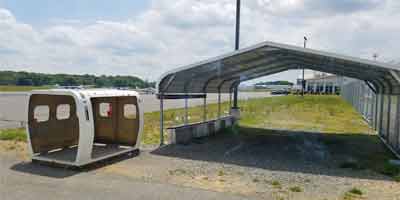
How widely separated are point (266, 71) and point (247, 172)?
291 inches

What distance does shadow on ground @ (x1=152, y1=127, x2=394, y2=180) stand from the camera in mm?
7793

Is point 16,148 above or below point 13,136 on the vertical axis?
below

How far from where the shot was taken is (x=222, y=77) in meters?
13.1

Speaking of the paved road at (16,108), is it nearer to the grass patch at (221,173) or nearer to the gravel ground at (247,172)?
the gravel ground at (247,172)

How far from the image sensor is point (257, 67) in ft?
40.4

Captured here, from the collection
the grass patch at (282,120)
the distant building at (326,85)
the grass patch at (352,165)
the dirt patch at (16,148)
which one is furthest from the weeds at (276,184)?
the distant building at (326,85)

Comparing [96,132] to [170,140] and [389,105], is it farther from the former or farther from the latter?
[389,105]

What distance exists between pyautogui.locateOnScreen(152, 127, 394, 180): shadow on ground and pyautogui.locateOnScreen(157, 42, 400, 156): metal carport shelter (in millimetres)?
1145

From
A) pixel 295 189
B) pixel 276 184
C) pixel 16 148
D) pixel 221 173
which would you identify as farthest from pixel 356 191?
pixel 16 148

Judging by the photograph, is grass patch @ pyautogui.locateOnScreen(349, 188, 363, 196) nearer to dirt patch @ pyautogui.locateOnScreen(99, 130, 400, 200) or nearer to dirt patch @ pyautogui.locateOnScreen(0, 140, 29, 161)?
dirt patch @ pyautogui.locateOnScreen(99, 130, 400, 200)

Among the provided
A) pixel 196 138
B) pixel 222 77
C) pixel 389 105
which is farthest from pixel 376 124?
pixel 196 138

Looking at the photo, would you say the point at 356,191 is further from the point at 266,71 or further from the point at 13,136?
the point at 13,136

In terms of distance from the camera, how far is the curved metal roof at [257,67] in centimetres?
796

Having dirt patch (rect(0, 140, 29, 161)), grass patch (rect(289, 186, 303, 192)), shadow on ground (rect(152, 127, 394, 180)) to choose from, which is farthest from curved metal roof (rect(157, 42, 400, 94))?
dirt patch (rect(0, 140, 29, 161))
